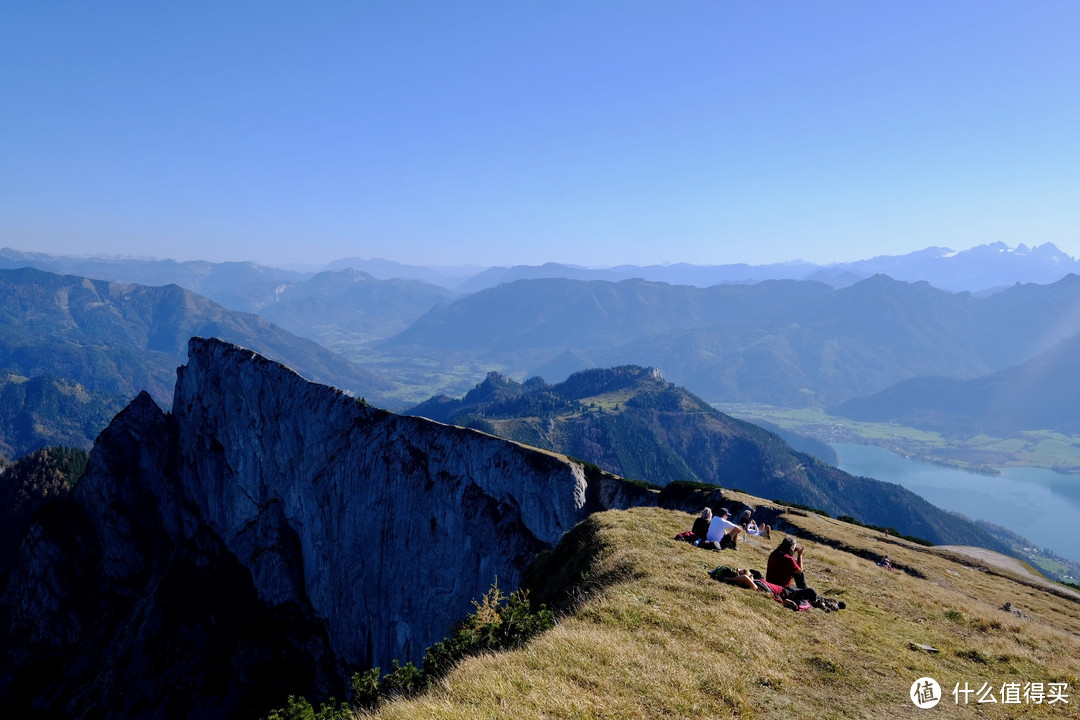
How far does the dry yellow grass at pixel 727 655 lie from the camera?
12.5 meters

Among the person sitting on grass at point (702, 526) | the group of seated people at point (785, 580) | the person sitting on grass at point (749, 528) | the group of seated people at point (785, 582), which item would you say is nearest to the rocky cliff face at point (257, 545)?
the person sitting on grass at point (749, 528)

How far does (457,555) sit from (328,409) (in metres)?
31.1

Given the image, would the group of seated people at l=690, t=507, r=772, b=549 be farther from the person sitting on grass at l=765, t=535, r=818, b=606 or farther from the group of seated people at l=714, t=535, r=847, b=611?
the person sitting on grass at l=765, t=535, r=818, b=606

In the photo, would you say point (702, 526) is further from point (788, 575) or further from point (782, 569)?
point (788, 575)

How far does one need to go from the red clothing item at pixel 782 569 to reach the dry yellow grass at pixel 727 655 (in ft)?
5.50

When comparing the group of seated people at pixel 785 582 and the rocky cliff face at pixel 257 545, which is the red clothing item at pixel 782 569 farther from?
the rocky cliff face at pixel 257 545

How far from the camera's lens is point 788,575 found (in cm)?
2205

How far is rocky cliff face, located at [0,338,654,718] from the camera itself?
64875 mm

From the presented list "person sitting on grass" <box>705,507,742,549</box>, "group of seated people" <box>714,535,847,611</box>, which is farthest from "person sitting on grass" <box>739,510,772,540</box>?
"group of seated people" <box>714,535,847,611</box>

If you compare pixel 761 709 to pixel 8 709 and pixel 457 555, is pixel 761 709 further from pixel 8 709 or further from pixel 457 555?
pixel 8 709

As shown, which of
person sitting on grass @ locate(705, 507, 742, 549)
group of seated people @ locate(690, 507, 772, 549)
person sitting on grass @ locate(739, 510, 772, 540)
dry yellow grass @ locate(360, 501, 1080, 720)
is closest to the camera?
dry yellow grass @ locate(360, 501, 1080, 720)

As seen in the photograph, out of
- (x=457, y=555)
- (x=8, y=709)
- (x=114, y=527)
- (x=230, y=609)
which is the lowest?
(x=8, y=709)

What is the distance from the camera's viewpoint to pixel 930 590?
29.2m

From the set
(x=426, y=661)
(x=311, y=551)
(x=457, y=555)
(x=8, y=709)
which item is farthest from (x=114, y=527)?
(x=426, y=661)
